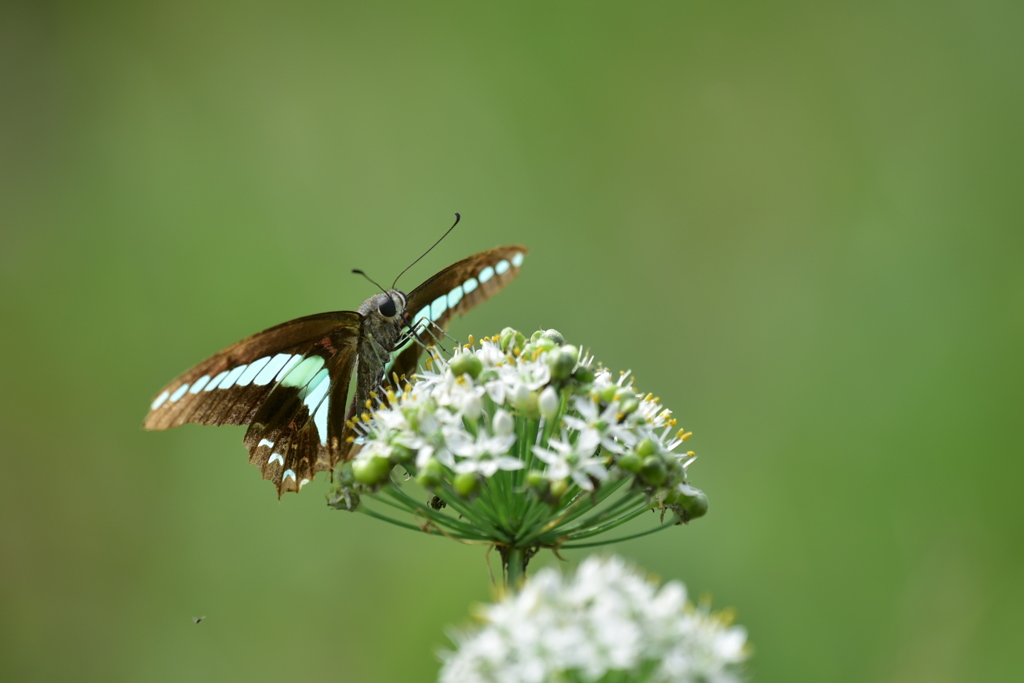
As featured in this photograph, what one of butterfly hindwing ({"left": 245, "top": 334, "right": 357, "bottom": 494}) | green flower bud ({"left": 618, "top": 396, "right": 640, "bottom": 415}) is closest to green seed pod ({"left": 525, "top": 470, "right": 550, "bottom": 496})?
green flower bud ({"left": 618, "top": 396, "right": 640, "bottom": 415})

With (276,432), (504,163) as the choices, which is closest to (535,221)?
(504,163)

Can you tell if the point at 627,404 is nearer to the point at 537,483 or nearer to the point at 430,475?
the point at 537,483

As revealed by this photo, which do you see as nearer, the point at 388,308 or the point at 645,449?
the point at 645,449

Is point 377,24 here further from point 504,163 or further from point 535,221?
point 535,221

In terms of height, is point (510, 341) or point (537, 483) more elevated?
point (510, 341)

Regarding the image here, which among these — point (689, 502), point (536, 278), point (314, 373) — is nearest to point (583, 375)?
point (689, 502)

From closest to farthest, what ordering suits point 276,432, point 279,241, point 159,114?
point 276,432 < point 279,241 < point 159,114

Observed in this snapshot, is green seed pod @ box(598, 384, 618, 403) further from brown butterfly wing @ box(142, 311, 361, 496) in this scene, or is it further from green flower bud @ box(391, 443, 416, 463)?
brown butterfly wing @ box(142, 311, 361, 496)
